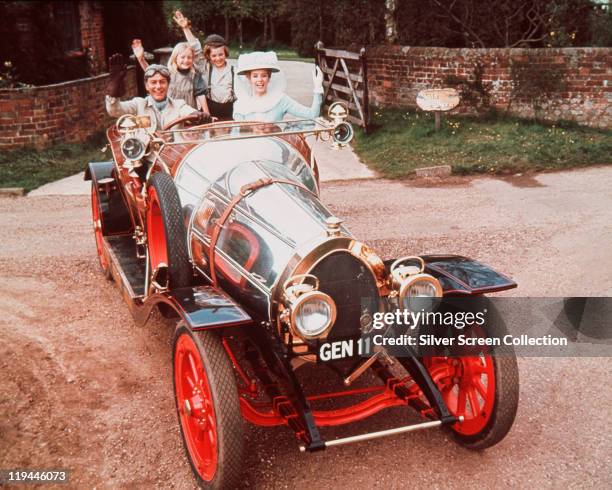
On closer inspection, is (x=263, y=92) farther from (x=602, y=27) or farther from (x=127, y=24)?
(x=127, y=24)

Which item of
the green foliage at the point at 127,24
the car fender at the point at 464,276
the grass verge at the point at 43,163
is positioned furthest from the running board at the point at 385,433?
the green foliage at the point at 127,24

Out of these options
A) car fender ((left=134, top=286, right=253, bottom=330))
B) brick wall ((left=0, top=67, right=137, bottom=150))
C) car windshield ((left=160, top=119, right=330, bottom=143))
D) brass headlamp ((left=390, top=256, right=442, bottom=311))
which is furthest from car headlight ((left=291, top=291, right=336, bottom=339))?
brick wall ((left=0, top=67, right=137, bottom=150))

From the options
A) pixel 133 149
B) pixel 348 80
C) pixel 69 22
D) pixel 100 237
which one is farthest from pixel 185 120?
pixel 69 22

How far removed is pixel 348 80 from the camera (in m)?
11.9

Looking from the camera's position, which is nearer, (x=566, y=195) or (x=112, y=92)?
(x=112, y=92)

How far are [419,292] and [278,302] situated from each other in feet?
2.23

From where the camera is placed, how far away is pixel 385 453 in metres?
3.73

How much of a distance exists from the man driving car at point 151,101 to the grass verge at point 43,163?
3.86 metres

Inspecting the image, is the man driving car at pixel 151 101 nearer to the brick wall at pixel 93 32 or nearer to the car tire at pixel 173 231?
the car tire at pixel 173 231

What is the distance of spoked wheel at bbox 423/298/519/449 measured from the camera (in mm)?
3453

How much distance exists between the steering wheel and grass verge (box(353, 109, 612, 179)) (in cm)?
469

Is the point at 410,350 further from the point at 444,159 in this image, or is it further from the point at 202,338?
the point at 444,159

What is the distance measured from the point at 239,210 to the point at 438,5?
398 inches

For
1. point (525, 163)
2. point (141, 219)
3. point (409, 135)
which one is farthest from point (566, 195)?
point (141, 219)
